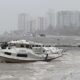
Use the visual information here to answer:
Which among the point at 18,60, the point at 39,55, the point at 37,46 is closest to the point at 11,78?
the point at 18,60

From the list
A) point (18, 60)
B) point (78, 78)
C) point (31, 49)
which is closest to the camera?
point (78, 78)

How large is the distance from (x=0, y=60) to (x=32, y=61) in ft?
15.3

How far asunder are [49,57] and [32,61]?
3244 mm

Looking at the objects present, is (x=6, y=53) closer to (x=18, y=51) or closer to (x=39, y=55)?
(x=18, y=51)

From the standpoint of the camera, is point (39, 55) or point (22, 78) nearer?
point (22, 78)

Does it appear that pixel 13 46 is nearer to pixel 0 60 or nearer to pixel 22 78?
pixel 0 60

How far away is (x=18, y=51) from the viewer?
44000 mm

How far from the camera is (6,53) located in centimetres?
4431

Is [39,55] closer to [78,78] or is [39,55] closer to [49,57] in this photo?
[49,57]

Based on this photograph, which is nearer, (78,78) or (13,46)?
(78,78)

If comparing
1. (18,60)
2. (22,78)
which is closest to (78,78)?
(22,78)

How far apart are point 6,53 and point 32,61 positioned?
12.7 feet

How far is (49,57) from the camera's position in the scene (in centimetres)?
4650

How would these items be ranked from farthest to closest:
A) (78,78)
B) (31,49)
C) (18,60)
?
(31,49)
(18,60)
(78,78)
